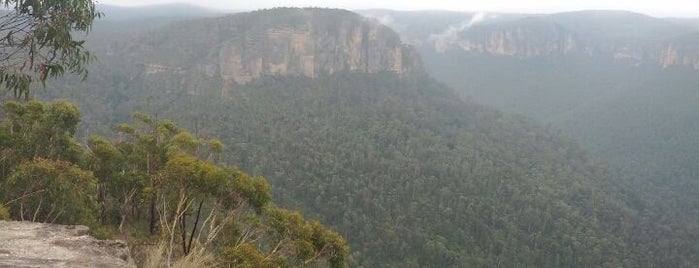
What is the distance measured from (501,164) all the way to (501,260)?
21.2m

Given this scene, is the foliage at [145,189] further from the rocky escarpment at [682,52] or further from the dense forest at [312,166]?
the rocky escarpment at [682,52]

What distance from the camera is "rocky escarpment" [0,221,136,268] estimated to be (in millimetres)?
6746

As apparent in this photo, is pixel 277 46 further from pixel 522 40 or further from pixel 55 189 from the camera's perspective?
pixel 522 40

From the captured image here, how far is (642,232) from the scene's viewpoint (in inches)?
1842

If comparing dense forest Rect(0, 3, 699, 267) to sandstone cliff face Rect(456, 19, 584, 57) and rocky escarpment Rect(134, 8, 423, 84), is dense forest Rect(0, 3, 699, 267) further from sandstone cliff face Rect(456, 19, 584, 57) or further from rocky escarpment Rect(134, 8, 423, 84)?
sandstone cliff face Rect(456, 19, 584, 57)

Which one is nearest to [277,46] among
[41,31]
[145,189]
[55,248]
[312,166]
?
[312,166]

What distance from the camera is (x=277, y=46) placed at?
79.2m

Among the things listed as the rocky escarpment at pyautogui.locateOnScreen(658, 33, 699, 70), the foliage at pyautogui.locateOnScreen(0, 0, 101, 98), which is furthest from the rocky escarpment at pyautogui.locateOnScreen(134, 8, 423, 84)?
the foliage at pyautogui.locateOnScreen(0, 0, 101, 98)

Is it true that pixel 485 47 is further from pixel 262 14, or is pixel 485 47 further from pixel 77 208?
pixel 77 208

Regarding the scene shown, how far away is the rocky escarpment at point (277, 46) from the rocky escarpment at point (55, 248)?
66.0 metres

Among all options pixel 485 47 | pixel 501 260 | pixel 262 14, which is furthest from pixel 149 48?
pixel 485 47

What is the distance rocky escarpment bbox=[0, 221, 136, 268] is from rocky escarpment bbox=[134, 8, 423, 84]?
66.0 metres

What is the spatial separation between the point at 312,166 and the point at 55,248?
131 ft

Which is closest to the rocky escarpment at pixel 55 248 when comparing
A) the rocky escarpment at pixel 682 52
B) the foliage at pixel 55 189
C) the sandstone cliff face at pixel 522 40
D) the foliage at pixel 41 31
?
the foliage at pixel 41 31
